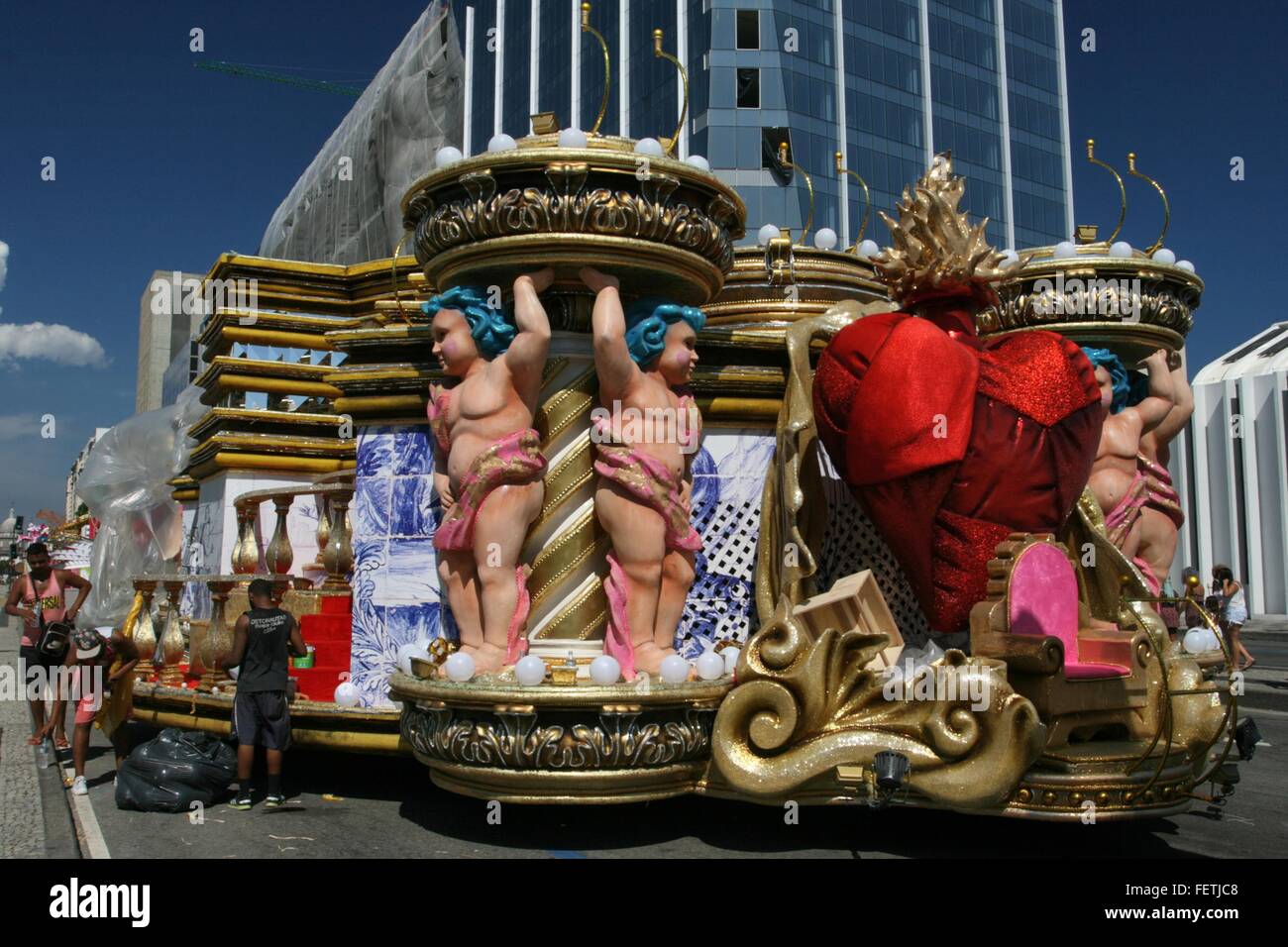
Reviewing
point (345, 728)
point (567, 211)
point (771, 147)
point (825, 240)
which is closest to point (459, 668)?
point (345, 728)

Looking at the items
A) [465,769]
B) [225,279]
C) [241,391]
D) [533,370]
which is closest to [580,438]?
[533,370]

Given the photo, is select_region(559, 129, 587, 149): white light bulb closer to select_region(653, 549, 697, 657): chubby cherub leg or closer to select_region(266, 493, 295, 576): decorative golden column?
select_region(653, 549, 697, 657): chubby cherub leg

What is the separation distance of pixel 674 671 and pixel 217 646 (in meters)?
3.67

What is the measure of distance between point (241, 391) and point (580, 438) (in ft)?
19.9

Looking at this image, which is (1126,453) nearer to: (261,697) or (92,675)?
(261,697)

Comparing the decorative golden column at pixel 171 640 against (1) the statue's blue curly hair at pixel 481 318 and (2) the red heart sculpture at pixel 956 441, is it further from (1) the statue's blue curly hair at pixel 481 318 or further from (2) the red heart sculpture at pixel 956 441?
(2) the red heart sculpture at pixel 956 441

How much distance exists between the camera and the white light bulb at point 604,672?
191 inches

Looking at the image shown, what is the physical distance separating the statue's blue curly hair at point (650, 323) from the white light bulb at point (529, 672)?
168 centimetres

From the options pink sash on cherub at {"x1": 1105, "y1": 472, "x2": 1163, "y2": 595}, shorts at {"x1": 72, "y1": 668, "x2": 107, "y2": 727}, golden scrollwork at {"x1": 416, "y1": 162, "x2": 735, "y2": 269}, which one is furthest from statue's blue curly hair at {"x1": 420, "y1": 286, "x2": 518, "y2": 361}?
pink sash on cherub at {"x1": 1105, "y1": 472, "x2": 1163, "y2": 595}

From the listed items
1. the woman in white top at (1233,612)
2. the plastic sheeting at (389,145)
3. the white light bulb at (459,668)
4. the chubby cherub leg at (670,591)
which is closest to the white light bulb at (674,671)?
the chubby cherub leg at (670,591)

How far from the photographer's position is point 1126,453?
7.84m

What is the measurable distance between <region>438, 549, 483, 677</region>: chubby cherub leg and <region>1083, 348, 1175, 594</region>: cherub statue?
4.67 meters

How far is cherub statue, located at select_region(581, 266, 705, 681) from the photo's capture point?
5.32m
